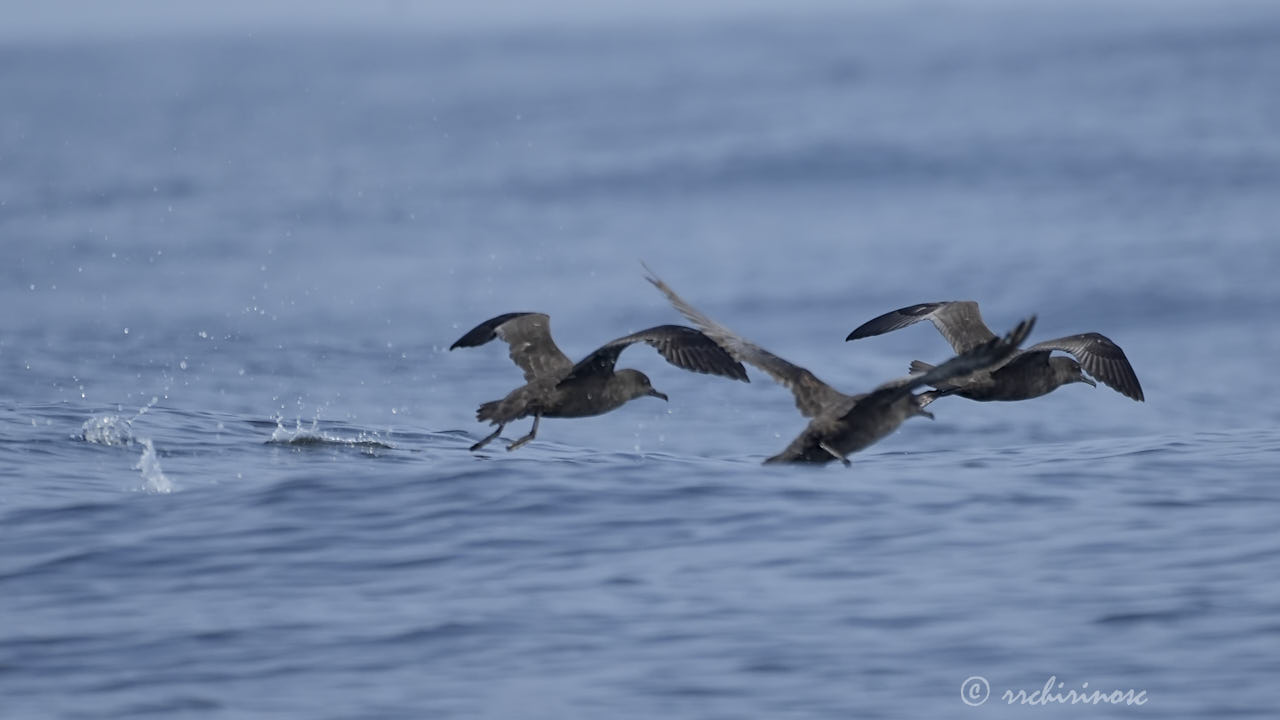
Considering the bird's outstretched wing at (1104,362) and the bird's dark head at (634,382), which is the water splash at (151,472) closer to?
the bird's dark head at (634,382)

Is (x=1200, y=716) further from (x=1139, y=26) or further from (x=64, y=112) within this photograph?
(x=1139, y=26)

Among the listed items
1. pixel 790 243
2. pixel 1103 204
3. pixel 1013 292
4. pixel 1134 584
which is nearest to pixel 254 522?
pixel 1134 584

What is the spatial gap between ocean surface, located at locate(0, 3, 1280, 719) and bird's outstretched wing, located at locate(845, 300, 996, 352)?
2.64 feet

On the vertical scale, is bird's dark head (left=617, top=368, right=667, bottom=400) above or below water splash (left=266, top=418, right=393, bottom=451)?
above

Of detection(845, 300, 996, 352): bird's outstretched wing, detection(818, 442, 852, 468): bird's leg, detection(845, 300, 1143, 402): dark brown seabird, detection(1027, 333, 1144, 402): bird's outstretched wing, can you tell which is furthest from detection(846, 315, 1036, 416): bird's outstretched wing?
detection(1027, 333, 1144, 402): bird's outstretched wing

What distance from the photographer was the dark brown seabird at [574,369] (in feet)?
34.4

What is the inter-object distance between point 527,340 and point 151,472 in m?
2.51

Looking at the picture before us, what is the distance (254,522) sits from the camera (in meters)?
10.4

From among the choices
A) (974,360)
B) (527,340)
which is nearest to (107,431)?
(527,340)

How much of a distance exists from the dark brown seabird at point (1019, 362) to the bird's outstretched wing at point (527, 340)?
6.14 ft

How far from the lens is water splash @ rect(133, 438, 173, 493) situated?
11.4 meters

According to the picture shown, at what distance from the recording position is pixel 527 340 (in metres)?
11.7

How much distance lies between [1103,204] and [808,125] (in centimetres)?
1613

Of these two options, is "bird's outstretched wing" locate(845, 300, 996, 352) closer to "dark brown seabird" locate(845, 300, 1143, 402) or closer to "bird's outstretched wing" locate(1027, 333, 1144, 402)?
"dark brown seabird" locate(845, 300, 1143, 402)
